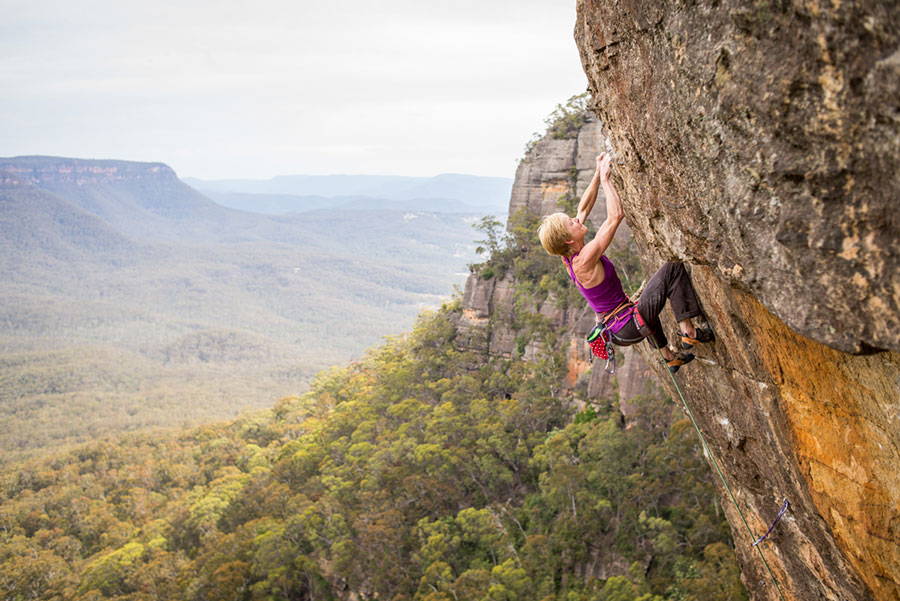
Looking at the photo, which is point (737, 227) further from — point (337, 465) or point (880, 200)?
point (337, 465)

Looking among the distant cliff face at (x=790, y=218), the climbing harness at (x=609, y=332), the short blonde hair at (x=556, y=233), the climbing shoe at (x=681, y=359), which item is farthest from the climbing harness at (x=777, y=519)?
the short blonde hair at (x=556, y=233)

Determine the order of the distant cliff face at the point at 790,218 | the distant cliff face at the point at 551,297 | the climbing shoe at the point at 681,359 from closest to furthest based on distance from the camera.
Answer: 1. the distant cliff face at the point at 790,218
2. the climbing shoe at the point at 681,359
3. the distant cliff face at the point at 551,297

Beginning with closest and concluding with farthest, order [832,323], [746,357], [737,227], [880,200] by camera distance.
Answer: [880,200], [832,323], [737,227], [746,357]

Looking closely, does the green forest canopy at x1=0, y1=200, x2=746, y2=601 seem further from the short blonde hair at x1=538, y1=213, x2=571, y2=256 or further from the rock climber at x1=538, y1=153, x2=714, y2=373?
the short blonde hair at x1=538, y1=213, x2=571, y2=256

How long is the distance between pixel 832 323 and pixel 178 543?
3645cm

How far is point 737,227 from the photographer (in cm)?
356

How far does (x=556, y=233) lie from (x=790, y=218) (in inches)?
66.6

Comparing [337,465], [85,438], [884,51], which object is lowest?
[85,438]

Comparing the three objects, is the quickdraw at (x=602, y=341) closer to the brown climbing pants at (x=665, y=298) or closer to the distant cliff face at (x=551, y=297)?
the brown climbing pants at (x=665, y=298)

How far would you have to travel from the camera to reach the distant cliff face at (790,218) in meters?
2.72

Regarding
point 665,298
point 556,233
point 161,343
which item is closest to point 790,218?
point 556,233

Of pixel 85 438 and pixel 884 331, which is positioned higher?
pixel 884 331

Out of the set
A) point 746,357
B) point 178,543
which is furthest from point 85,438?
point 746,357

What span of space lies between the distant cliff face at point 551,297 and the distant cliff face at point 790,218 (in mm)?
23050
